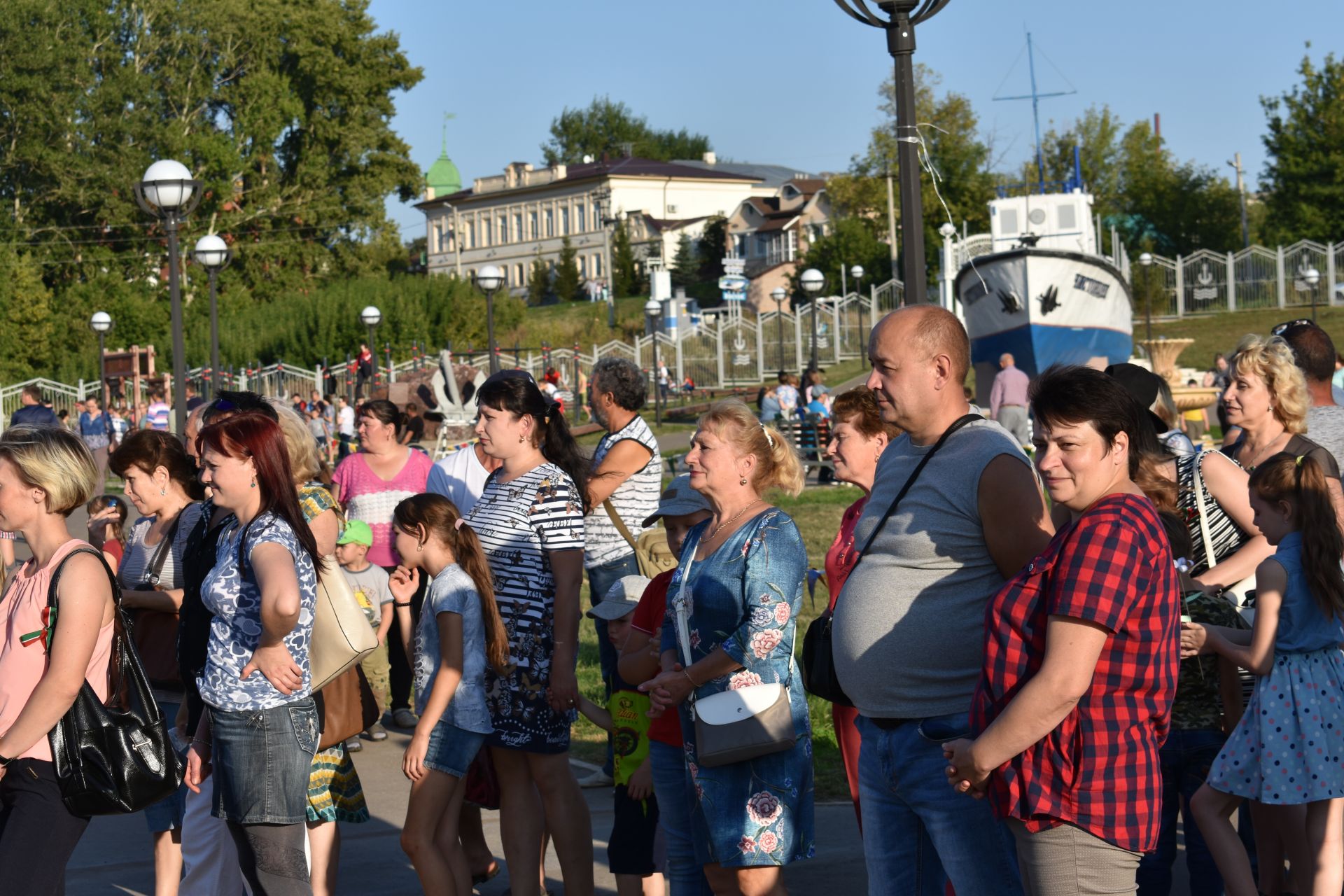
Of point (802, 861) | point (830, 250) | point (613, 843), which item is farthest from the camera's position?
point (830, 250)

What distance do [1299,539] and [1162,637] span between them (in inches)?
62.1

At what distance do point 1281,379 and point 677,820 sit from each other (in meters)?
2.72

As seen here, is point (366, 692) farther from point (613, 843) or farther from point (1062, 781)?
point (1062, 781)

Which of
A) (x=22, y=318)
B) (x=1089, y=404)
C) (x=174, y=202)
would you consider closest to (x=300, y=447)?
(x=1089, y=404)

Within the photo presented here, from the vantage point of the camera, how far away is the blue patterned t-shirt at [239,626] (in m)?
4.14

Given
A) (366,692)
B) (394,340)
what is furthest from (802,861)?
(394,340)

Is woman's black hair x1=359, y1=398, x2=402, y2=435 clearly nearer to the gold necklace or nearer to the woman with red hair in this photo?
the woman with red hair

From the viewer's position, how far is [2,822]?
4.02 metres

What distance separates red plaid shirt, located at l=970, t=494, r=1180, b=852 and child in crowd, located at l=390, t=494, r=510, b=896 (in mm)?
2287

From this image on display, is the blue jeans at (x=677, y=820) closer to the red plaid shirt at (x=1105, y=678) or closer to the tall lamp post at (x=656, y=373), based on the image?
the red plaid shirt at (x=1105, y=678)

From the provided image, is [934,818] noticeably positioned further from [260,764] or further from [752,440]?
[260,764]

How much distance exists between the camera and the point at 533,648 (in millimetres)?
5035

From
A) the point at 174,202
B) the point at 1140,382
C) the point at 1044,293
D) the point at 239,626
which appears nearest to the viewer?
the point at 239,626

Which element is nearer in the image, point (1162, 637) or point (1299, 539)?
point (1162, 637)
